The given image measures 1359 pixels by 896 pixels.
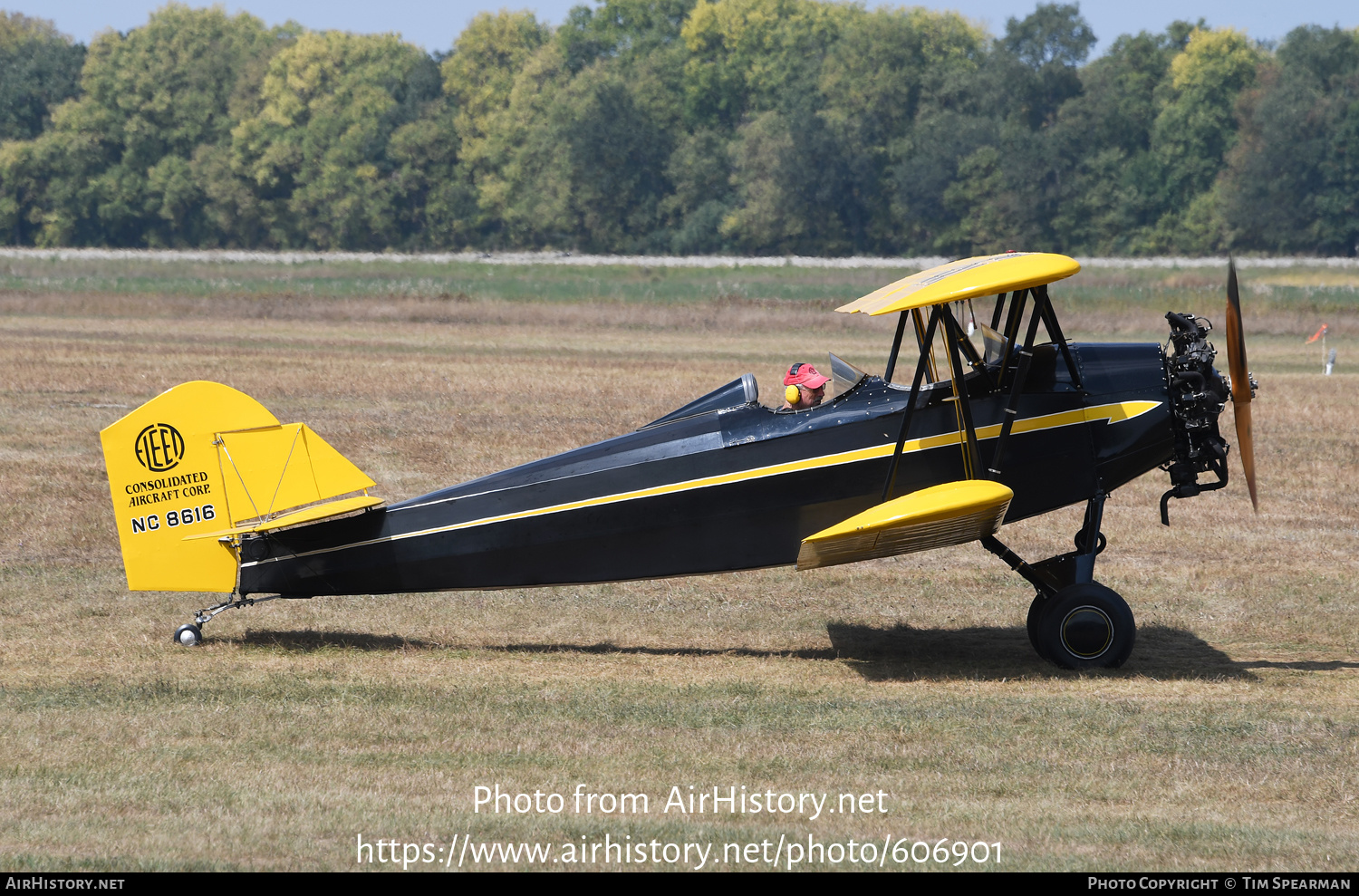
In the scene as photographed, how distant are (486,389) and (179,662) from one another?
14.0 metres

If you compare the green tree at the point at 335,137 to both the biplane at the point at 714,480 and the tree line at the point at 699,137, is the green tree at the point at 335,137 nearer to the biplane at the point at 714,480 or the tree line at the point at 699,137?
the tree line at the point at 699,137

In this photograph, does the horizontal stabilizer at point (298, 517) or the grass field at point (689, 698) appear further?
the horizontal stabilizer at point (298, 517)

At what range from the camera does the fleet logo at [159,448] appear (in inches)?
341

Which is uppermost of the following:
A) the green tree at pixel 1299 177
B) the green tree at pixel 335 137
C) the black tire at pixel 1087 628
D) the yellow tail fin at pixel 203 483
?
the green tree at pixel 335 137

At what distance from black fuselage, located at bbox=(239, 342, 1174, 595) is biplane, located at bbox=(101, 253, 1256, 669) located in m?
0.01

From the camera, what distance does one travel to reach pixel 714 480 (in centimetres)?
873

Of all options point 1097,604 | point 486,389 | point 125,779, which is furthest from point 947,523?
point 486,389

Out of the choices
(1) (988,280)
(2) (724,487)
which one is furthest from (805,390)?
(1) (988,280)

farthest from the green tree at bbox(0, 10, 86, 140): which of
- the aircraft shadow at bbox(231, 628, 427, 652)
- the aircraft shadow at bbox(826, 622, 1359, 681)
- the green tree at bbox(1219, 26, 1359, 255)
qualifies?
the aircraft shadow at bbox(826, 622, 1359, 681)

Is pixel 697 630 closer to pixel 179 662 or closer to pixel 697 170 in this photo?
pixel 179 662

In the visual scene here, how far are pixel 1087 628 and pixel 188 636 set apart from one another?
642cm

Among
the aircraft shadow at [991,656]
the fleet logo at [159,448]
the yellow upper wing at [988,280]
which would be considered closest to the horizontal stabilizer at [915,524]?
the aircraft shadow at [991,656]

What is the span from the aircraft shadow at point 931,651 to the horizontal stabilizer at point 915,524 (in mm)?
1052

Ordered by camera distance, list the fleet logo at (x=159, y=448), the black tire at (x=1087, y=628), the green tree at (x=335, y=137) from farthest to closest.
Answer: the green tree at (x=335, y=137), the black tire at (x=1087, y=628), the fleet logo at (x=159, y=448)
